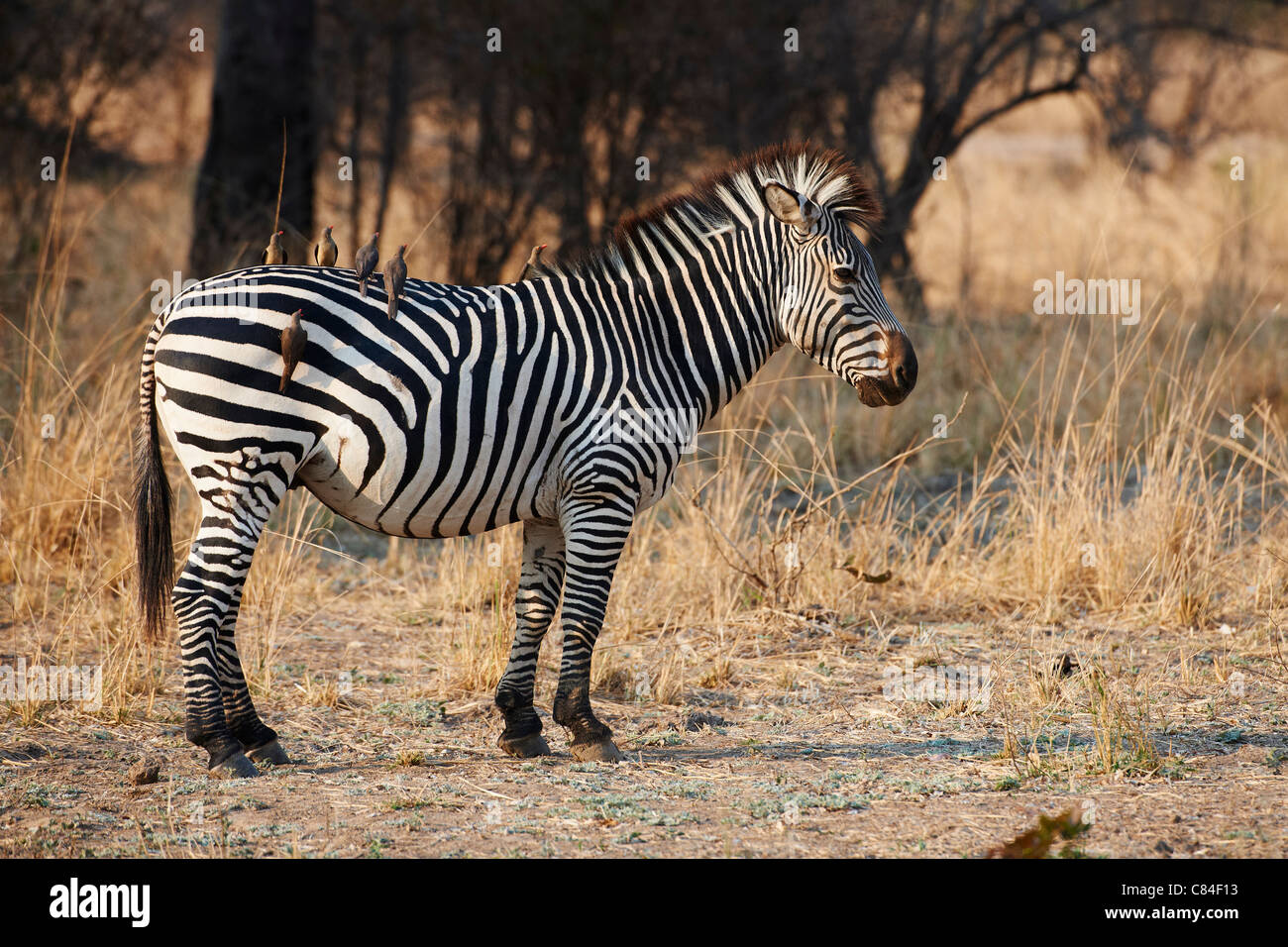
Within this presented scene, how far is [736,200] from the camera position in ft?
14.8

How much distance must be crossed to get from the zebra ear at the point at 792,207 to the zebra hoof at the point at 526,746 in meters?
2.00

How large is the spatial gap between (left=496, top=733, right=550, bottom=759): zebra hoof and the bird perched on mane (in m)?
1.50

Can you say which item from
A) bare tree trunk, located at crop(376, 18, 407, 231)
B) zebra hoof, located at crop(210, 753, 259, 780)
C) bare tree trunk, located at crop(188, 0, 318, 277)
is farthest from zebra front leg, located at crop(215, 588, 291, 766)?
bare tree trunk, located at crop(376, 18, 407, 231)

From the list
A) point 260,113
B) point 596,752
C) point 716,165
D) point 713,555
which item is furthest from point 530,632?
point 716,165

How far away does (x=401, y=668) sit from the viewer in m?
5.57

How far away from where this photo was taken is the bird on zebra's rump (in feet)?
13.0

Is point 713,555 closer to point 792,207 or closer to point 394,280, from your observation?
point 792,207

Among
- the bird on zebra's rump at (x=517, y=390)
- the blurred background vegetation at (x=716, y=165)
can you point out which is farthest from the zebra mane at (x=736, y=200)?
the blurred background vegetation at (x=716, y=165)

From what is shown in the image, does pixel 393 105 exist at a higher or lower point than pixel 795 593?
higher

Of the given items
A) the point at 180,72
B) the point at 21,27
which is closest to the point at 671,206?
the point at 21,27

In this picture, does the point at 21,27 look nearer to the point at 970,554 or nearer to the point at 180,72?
the point at 180,72

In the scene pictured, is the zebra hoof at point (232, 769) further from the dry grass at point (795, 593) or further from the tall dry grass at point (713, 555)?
the tall dry grass at point (713, 555)

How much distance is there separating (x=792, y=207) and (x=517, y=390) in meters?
1.12

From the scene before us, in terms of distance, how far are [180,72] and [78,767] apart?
45.6 ft
